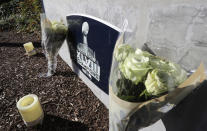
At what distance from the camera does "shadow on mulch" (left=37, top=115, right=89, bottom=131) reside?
1978 mm

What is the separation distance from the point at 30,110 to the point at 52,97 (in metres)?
0.68

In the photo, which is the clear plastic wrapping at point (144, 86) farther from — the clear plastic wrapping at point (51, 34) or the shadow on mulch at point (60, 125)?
the clear plastic wrapping at point (51, 34)

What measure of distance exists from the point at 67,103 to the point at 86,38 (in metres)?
1.10

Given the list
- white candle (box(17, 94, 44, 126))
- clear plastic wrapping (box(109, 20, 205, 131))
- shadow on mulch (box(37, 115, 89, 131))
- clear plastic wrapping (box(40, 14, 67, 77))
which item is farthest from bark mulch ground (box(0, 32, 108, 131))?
clear plastic wrapping (box(109, 20, 205, 131))

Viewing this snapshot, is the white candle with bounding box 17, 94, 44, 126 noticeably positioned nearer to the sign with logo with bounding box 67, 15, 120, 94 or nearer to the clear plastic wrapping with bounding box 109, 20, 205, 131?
A: the sign with logo with bounding box 67, 15, 120, 94

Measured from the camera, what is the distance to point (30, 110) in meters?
1.85

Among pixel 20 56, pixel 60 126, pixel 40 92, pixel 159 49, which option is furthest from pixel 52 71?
pixel 159 49

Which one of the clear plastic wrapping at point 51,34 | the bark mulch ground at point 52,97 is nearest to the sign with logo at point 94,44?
the clear plastic wrapping at point 51,34

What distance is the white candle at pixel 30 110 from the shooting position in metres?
1.84

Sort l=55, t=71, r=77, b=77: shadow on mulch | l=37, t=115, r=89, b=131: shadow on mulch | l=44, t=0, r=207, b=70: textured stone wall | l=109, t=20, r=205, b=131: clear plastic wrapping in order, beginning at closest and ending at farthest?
l=109, t=20, r=205, b=131: clear plastic wrapping < l=44, t=0, r=207, b=70: textured stone wall < l=37, t=115, r=89, b=131: shadow on mulch < l=55, t=71, r=77, b=77: shadow on mulch

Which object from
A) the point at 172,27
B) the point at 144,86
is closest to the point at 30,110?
the point at 144,86

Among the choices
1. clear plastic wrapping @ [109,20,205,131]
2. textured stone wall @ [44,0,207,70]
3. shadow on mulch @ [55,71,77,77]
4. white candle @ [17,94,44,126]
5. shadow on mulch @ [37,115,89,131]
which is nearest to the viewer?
clear plastic wrapping @ [109,20,205,131]

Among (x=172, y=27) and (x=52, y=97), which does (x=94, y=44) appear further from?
(x=52, y=97)

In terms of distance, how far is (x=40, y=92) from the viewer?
2676 millimetres
